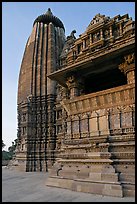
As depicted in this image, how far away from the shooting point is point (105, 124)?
10789 mm

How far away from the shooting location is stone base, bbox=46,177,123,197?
805 cm

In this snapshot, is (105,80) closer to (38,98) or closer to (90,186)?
(90,186)

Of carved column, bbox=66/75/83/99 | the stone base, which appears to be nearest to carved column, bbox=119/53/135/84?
carved column, bbox=66/75/83/99

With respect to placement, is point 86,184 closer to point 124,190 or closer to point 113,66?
point 124,190

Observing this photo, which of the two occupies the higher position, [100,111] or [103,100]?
[103,100]

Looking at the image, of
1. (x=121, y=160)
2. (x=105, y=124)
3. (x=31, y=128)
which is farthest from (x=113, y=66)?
(x=31, y=128)

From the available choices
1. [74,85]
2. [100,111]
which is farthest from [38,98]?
[100,111]

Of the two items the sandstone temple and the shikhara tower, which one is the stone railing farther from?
the shikhara tower

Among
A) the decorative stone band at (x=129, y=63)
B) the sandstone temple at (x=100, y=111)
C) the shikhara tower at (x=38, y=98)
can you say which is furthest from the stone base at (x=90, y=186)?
the shikhara tower at (x=38, y=98)

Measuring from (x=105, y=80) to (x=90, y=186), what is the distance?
749cm

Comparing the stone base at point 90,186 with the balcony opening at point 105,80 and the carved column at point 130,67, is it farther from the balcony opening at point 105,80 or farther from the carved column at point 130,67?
the balcony opening at point 105,80

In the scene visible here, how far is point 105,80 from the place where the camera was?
1394 centimetres

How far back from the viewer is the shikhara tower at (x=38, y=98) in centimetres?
2183

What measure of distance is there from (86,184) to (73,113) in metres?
4.70
